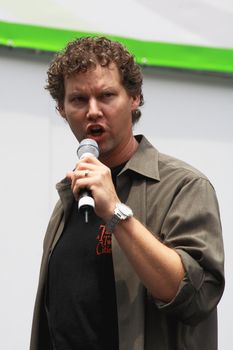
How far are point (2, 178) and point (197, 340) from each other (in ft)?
4.66

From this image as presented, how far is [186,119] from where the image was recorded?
8.77 feet

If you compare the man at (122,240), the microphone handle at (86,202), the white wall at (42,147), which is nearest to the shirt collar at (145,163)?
the man at (122,240)

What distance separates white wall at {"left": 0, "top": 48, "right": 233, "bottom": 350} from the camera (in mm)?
2393

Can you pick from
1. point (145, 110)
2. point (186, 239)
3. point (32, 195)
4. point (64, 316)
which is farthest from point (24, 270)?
point (186, 239)

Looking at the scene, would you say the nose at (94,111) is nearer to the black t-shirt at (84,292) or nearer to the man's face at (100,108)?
the man's face at (100,108)

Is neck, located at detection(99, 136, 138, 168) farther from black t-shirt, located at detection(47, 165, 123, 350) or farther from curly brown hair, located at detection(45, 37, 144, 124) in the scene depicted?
curly brown hair, located at detection(45, 37, 144, 124)

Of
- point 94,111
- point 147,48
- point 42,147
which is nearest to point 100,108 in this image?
point 94,111

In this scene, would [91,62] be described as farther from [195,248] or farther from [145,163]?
[195,248]

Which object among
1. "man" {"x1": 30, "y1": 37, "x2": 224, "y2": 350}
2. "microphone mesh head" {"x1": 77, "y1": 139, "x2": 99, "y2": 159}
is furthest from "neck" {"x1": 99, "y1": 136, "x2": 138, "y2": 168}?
"microphone mesh head" {"x1": 77, "y1": 139, "x2": 99, "y2": 159}

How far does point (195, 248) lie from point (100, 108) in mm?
366

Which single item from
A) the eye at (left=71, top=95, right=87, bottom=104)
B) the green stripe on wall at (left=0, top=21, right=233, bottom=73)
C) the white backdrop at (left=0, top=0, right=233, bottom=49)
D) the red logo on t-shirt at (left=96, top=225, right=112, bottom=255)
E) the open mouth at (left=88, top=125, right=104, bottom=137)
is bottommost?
the red logo on t-shirt at (left=96, top=225, right=112, bottom=255)

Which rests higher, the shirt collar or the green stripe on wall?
the green stripe on wall

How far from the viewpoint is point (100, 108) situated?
1295 millimetres

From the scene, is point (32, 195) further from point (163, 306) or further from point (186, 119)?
point (163, 306)
